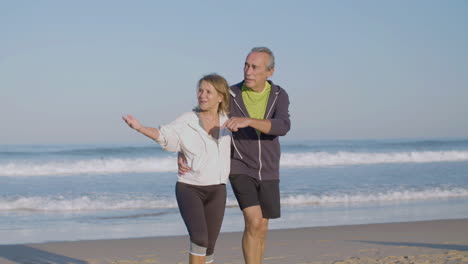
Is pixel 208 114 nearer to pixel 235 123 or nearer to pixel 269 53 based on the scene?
pixel 235 123

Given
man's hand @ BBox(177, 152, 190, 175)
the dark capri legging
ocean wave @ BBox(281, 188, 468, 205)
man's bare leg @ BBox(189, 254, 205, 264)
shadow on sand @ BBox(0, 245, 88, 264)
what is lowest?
ocean wave @ BBox(281, 188, 468, 205)

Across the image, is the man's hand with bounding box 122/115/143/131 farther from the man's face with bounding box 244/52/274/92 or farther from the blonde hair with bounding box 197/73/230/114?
the man's face with bounding box 244/52/274/92

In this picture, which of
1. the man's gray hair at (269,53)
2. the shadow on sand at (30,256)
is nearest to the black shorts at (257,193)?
the man's gray hair at (269,53)

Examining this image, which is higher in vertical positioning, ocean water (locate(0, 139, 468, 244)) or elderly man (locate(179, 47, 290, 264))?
elderly man (locate(179, 47, 290, 264))

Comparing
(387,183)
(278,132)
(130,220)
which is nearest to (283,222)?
(130,220)

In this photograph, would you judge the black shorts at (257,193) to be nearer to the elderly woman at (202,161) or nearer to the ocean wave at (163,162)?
the elderly woman at (202,161)

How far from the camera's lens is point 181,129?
4.25m

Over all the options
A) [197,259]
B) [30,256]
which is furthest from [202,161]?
[30,256]

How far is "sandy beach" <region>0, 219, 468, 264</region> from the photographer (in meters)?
6.88

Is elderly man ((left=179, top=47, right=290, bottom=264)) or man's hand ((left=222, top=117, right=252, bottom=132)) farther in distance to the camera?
elderly man ((left=179, top=47, right=290, bottom=264))

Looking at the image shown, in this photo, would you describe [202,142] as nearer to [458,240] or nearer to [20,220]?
[458,240]

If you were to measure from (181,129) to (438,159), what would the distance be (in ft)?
99.7

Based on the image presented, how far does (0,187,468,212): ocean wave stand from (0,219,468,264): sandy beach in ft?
13.6

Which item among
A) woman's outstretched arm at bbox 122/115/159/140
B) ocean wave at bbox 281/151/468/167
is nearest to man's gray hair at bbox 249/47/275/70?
woman's outstretched arm at bbox 122/115/159/140
